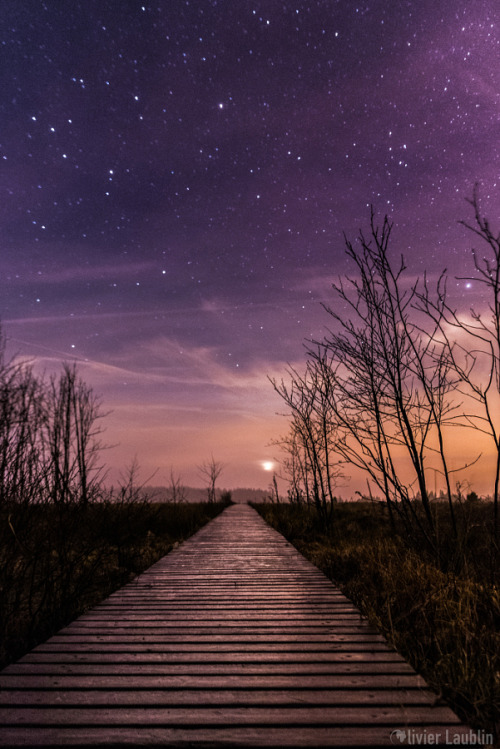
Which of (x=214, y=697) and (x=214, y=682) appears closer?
(x=214, y=697)

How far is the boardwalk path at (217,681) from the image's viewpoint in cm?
217

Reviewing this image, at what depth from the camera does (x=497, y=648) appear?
288 cm

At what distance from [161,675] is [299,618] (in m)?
1.56

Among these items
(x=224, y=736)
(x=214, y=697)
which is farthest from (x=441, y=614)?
(x=224, y=736)

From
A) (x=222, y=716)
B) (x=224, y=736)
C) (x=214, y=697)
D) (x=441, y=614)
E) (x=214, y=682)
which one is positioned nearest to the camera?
(x=224, y=736)

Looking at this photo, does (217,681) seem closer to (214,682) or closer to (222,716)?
(214,682)

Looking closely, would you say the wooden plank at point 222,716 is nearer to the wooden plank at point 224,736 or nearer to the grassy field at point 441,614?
the wooden plank at point 224,736

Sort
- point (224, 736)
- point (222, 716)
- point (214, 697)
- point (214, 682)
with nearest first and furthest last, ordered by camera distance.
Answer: point (224, 736)
point (222, 716)
point (214, 697)
point (214, 682)

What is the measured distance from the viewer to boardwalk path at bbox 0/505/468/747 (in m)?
2.17

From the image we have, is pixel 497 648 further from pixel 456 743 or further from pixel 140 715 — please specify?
pixel 140 715

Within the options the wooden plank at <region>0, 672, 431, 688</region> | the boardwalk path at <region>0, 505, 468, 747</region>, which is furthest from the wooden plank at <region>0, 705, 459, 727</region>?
the wooden plank at <region>0, 672, 431, 688</region>

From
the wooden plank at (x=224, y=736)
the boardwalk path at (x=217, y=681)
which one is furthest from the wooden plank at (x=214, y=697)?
the wooden plank at (x=224, y=736)

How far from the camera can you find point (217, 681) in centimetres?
269

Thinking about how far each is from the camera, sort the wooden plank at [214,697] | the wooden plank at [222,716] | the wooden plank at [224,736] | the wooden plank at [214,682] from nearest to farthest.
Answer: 1. the wooden plank at [224,736]
2. the wooden plank at [222,716]
3. the wooden plank at [214,697]
4. the wooden plank at [214,682]
